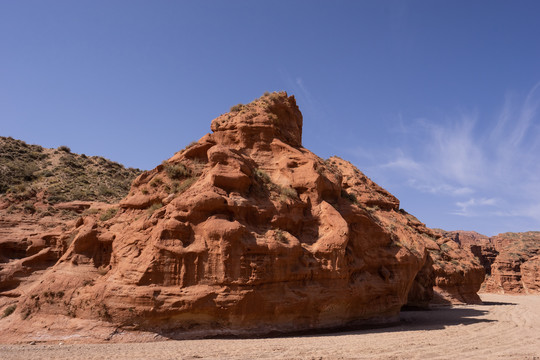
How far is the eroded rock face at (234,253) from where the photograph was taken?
421 inches

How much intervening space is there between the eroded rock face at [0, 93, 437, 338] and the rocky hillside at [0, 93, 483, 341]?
4cm

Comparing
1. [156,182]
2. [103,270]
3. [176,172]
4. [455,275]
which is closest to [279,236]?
[176,172]

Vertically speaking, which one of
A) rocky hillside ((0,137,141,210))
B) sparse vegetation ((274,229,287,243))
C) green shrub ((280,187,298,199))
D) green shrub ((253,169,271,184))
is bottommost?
sparse vegetation ((274,229,287,243))

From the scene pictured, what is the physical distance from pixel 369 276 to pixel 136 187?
417 inches

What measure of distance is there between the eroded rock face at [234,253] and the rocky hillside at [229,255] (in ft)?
0.13

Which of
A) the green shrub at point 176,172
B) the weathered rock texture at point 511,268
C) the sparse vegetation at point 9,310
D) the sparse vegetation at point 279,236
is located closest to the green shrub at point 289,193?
the sparse vegetation at point 279,236

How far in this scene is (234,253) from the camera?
440 inches

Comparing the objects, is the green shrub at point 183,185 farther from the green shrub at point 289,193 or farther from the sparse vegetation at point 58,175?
the sparse vegetation at point 58,175

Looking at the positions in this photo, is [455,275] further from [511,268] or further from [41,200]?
[41,200]

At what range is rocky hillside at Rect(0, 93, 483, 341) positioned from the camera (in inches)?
420

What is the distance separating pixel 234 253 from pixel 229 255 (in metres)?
0.19

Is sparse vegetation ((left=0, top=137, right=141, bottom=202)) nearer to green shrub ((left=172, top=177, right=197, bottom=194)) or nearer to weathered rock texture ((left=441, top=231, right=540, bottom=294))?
green shrub ((left=172, top=177, right=197, bottom=194))

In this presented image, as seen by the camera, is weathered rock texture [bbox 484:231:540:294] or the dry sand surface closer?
the dry sand surface

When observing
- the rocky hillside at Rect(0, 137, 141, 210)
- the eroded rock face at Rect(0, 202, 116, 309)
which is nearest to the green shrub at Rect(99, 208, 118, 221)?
the eroded rock face at Rect(0, 202, 116, 309)
